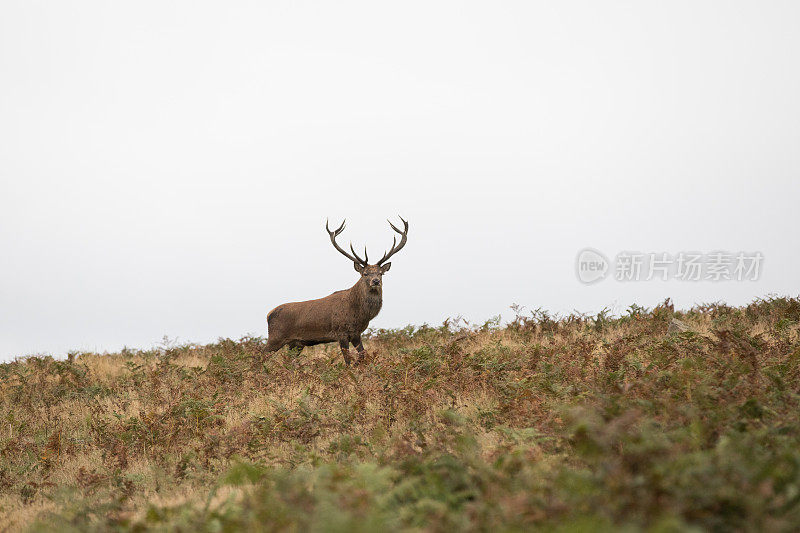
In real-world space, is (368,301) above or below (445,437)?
above

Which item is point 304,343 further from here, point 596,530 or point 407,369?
point 596,530

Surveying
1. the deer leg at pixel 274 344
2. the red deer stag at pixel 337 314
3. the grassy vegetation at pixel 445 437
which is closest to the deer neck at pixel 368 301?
the red deer stag at pixel 337 314

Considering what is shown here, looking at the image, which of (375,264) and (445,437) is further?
(375,264)

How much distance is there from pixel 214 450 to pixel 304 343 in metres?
7.93

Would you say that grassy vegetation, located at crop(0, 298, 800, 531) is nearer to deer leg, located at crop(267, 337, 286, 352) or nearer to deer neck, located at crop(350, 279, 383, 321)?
deer neck, located at crop(350, 279, 383, 321)

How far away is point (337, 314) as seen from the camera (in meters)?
14.1

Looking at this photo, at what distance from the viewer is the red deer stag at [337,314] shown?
13703mm

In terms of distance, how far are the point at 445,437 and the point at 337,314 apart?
27.7 ft

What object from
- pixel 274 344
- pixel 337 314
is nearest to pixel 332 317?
pixel 337 314

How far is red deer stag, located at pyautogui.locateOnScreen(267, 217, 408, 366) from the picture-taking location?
1370 centimetres

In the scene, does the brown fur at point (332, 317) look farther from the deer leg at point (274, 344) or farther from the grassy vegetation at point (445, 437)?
the grassy vegetation at point (445, 437)

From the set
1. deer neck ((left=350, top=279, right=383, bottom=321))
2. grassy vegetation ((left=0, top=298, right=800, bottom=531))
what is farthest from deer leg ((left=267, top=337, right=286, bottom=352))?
deer neck ((left=350, top=279, right=383, bottom=321))

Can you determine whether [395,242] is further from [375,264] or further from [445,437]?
[445,437]

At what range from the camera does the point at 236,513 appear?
399 centimetres
